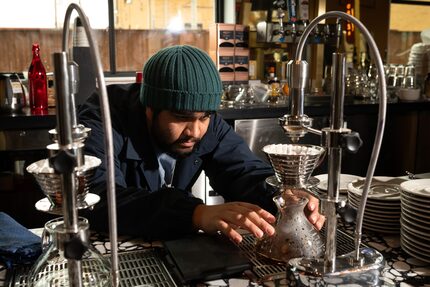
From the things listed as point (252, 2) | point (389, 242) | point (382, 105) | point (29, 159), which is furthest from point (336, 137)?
point (252, 2)

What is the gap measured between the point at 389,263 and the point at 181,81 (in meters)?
0.74

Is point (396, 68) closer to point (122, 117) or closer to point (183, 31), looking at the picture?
point (183, 31)

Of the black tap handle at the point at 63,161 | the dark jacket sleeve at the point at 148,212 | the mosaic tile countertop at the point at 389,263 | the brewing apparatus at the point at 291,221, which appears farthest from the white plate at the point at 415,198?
the black tap handle at the point at 63,161

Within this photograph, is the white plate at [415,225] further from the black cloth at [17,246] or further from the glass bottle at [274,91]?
the glass bottle at [274,91]

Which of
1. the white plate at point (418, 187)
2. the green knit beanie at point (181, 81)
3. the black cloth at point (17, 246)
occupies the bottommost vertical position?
the black cloth at point (17, 246)

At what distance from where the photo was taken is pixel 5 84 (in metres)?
2.67

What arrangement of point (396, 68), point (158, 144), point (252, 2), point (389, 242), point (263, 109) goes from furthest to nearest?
1. point (396, 68)
2. point (252, 2)
3. point (263, 109)
4. point (158, 144)
5. point (389, 242)

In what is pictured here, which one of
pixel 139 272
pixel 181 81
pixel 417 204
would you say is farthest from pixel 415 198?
pixel 181 81

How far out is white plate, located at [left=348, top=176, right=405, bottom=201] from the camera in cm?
116

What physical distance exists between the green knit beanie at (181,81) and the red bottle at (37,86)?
1.46 meters

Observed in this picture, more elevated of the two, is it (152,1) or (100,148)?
(152,1)

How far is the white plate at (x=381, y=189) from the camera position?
1161 millimetres

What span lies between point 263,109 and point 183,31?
Result: 1279 mm

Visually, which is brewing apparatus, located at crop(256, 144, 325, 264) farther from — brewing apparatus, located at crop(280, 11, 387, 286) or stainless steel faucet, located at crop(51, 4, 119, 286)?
stainless steel faucet, located at crop(51, 4, 119, 286)
